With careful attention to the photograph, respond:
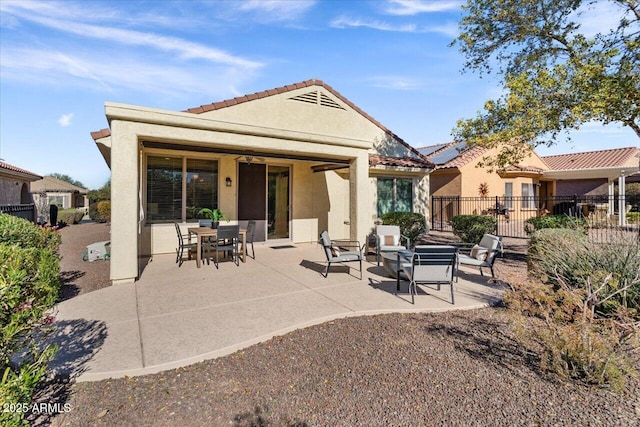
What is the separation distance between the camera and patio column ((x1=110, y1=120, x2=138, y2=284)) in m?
6.88

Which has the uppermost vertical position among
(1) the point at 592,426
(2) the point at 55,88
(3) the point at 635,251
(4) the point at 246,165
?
(2) the point at 55,88

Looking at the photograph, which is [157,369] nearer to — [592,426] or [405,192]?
[592,426]

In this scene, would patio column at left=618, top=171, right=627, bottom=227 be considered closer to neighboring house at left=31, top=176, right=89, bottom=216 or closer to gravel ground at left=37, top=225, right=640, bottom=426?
gravel ground at left=37, top=225, right=640, bottom=426

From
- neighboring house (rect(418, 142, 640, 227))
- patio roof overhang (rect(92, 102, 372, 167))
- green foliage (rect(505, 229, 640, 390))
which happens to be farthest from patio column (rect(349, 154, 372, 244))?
neighboring house (rect(418, 142, 640, 227))

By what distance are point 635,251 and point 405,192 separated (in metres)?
9.85

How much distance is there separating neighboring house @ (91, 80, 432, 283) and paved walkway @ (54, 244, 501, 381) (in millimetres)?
1386

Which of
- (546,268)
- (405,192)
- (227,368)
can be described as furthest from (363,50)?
(227,368)

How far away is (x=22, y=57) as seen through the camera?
34.2ft

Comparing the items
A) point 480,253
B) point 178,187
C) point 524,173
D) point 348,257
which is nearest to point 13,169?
point 178,187

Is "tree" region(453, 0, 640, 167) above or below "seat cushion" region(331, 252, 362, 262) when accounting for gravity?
above

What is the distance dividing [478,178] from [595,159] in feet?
39.2

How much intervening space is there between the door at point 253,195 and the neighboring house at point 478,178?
46.0 feet

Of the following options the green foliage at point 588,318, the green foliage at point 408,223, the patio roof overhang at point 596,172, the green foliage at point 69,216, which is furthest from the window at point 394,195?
the green foliage at point 69,216

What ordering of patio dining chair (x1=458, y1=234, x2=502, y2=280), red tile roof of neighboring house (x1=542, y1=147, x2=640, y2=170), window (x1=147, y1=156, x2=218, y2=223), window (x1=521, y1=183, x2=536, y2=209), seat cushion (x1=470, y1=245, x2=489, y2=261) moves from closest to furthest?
1. patio dining chair (x1=458, y1=234, x2=502, y2=280)
2. seat cushion (x1=470, y1=245, x2=489, y2=261)
3. window (x1=147, y1=156, x2=218, y2=223)
4. red tile roof of neighboring house (x1=542, y1=147, x2=640, y2=170)
5. window (x1=521, y1=183, x2=536, y2=209)
